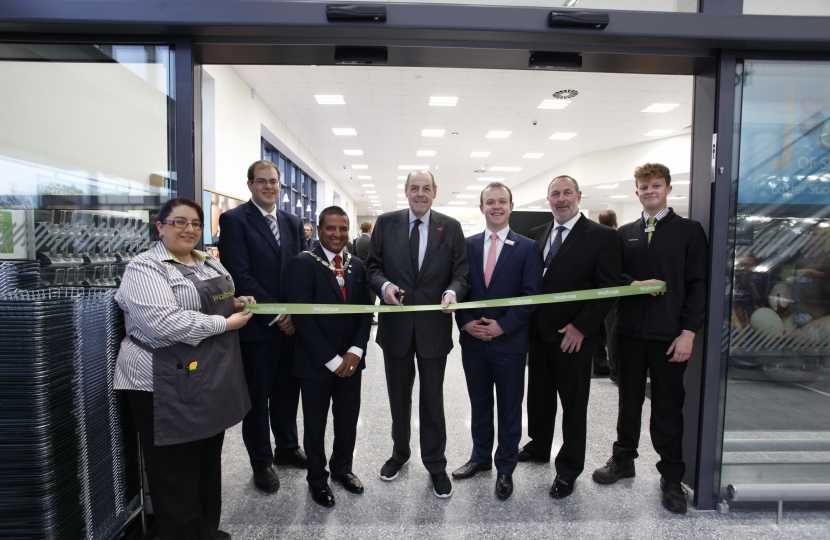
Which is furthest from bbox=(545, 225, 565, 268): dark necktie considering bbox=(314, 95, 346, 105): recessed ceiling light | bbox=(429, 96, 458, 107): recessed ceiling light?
bbox=(314, 95, 346, 105): recessed ceiling light

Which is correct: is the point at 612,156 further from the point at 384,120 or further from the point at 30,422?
the point at 30,422

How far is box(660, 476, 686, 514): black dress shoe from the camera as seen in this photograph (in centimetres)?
228

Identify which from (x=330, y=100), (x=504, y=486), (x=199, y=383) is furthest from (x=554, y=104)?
(x=199, y=383)

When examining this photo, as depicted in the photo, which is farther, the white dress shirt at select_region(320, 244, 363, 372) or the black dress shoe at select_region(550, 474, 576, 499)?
the black dress shoe at select_region(550, 474, 576, 499)

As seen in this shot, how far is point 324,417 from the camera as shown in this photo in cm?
235

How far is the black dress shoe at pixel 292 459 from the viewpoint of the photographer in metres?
2.71

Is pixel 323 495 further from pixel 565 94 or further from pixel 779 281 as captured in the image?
pixel 565 94

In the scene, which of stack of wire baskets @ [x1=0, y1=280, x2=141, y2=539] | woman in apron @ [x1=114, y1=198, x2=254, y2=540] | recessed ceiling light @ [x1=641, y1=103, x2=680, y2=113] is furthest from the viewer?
Answer: recessed ceiling light @ [x1=641, y1=103, x2=680, y2=113]

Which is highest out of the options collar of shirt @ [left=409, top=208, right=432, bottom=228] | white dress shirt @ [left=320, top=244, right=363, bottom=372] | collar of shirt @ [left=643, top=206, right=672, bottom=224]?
collar of shirt @ [left=643, top=206, right=672, bottom=224]

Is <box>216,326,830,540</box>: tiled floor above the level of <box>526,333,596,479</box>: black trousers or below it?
below

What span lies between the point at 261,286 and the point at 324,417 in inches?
33.6

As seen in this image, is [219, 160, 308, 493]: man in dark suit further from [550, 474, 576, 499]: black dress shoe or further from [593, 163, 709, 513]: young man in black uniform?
[593, 163, 709, 513]: young man in black uniform

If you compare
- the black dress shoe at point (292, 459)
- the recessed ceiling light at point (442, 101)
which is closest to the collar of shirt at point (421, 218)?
the black dress shoe at point (292, 459)

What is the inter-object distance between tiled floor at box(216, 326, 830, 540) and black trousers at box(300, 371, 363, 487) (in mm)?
211
